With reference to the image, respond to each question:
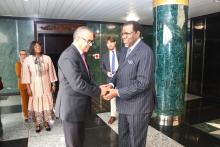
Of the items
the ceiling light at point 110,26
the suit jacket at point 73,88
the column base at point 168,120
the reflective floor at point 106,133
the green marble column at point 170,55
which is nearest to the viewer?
the suit jacket at point 73,88

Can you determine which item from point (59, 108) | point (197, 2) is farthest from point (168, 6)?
point (59, 108)

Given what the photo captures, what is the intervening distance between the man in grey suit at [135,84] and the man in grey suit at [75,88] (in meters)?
0.27

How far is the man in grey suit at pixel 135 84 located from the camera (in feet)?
6.09

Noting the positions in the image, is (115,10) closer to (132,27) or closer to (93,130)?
(93,130)

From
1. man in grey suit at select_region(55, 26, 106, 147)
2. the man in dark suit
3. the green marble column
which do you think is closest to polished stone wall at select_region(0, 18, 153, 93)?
the man in dark suit

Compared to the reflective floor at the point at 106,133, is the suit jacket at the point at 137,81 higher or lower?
higher

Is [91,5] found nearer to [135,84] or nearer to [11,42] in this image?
[11,42]

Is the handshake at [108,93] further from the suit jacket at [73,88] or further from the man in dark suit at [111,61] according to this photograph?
the man in dark suit at [111,61]

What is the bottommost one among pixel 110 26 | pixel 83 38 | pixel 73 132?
pixel 73 132

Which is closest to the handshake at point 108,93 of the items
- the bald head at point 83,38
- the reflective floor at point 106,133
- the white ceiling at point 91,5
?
the bald head at point 83,38

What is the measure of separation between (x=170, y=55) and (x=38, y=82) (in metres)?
2.39

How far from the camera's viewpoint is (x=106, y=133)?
3438mm

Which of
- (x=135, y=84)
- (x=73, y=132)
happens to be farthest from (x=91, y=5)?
(x=73, y=132)

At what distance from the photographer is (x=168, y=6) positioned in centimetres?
354
